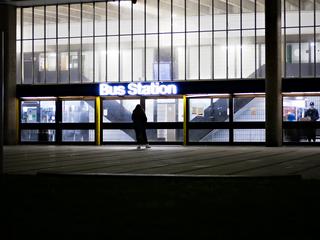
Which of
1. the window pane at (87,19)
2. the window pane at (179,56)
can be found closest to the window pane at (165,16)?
the window pane at (179,56)

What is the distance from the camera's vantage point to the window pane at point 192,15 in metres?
30.5

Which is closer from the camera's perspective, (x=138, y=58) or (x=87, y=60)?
(x=138, y=58)

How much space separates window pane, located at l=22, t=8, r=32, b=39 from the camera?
3259cm

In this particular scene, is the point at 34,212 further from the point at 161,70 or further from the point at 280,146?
the point at 161,70


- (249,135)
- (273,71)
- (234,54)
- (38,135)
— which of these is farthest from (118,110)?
(273,71)

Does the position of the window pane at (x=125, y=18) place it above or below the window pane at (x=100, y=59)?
above

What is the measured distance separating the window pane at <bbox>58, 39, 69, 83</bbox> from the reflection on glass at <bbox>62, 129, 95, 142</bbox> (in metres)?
2.70

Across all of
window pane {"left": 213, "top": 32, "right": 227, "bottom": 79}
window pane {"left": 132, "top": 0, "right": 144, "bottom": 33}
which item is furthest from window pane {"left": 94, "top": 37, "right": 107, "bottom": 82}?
window pane {"left": 213, "top": 32, "right": 227, "bottom": 79}

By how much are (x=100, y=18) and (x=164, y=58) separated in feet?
13.2

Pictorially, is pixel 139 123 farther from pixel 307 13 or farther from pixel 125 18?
pixel 307 13

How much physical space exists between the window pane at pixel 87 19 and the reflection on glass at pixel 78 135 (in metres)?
5.08

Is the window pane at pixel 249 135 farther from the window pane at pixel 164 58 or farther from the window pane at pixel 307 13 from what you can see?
the window pane at pixel 307 13

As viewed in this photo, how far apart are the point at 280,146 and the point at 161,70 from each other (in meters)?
7.29

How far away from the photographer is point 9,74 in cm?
3120
